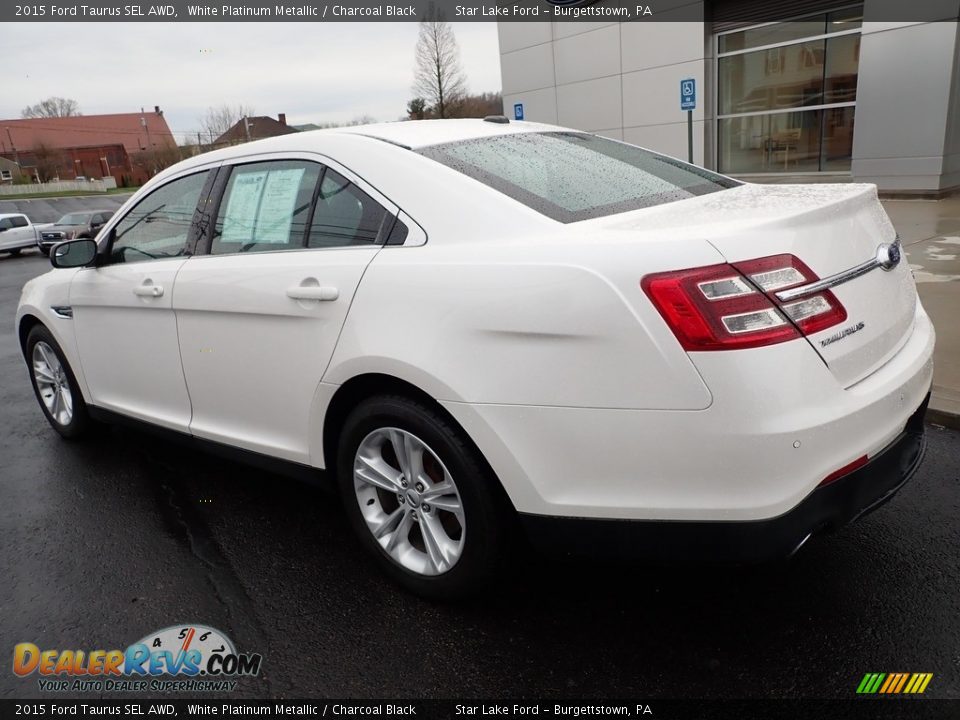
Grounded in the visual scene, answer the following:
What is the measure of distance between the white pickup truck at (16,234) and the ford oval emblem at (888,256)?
26096 millimetres

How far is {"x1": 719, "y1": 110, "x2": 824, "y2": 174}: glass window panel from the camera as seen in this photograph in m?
16.1

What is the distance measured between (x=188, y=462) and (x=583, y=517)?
113 inches

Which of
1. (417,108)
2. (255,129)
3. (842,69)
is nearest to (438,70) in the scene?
(417,108)

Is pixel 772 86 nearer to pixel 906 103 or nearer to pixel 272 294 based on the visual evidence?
pixel 906 103

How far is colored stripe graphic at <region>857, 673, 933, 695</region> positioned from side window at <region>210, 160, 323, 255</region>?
2.39 metres

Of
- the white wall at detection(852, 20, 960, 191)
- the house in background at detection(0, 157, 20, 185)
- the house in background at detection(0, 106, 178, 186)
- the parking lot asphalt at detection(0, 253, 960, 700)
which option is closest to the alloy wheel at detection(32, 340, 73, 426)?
the parking lot asphalt at detection(0, 253, 960, 700)

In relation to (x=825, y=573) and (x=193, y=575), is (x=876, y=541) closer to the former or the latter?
(x=825, y=573)

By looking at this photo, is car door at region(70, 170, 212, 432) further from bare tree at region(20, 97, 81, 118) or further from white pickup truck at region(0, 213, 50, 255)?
bare tree at region(20, 97, 81, 118)

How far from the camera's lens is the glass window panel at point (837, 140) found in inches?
595

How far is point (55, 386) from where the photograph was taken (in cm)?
466

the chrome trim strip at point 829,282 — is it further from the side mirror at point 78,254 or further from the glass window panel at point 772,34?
the glass window panel at point 772,34

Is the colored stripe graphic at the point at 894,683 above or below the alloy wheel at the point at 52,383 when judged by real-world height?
below

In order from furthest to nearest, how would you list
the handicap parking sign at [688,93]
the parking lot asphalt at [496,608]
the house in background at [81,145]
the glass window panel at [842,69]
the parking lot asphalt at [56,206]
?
the house in background at [81,145] < the parking lot asphalt at [56,206] < the glass window panel at [842,69] < the handicap parking sign at [688,93] < the parking lot asphalt at [496,608]

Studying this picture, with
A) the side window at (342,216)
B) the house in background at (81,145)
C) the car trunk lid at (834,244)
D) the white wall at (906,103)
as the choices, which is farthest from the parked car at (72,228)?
the house in background at (81,145)
